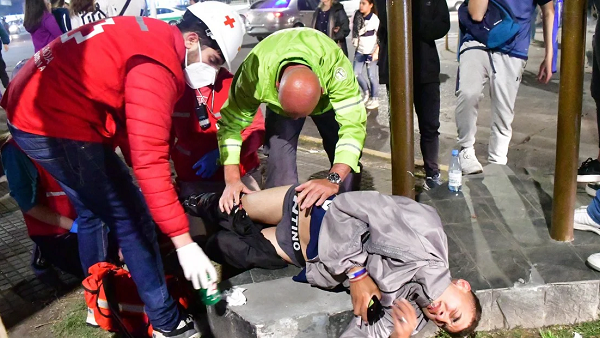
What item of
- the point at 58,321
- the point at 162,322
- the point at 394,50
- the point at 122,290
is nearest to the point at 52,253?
the point at 58,321

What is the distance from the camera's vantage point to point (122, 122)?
2.51m

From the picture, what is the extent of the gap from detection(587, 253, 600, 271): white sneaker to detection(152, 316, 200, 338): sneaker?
196 centimetres

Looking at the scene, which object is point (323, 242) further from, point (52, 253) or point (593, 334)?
point (52, 253)

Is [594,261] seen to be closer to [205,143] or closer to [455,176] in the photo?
[455,176]

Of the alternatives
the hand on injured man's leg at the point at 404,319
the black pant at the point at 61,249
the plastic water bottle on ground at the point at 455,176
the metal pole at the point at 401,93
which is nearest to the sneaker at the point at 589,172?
the plastic water bottle on ground at the point at 455,176

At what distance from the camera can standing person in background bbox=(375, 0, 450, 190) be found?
365 centimetres

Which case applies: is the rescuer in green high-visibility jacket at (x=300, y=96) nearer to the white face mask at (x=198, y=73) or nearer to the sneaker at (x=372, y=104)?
the white face mask at (x=198, y=73)

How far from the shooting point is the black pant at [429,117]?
3801 mm

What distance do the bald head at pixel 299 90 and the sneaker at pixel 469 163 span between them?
1717 millimetres

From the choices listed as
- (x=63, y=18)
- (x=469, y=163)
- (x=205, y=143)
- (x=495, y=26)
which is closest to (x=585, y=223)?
(x=469, y=163)

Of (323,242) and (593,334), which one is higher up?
(323,242)

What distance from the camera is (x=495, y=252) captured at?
9.63ft

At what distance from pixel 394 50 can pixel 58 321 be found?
2.34m

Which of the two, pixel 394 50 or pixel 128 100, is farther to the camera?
pixel 394 50
